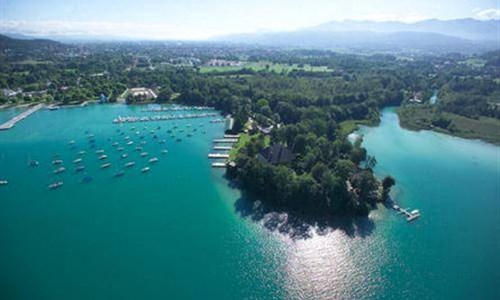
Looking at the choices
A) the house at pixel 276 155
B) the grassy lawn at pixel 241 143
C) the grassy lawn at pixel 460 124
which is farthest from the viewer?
the grassy lawn at pixel 460 124

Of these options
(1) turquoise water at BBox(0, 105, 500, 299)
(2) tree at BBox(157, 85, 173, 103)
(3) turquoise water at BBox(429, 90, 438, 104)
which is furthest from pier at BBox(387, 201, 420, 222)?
(3) turquoise water at BBox(429, 90, 438, 104)

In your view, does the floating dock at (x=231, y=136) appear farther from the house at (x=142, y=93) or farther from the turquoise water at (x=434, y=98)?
the turquoise water at (x=434, y=98)

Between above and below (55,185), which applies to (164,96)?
below

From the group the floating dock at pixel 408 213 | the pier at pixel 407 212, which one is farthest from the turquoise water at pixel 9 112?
the floating dock at pixel 408 213

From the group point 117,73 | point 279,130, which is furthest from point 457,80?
point 117,73

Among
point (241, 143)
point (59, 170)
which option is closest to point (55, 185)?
point (59, 170)

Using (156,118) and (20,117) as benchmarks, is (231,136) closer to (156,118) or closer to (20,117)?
(156,118)
